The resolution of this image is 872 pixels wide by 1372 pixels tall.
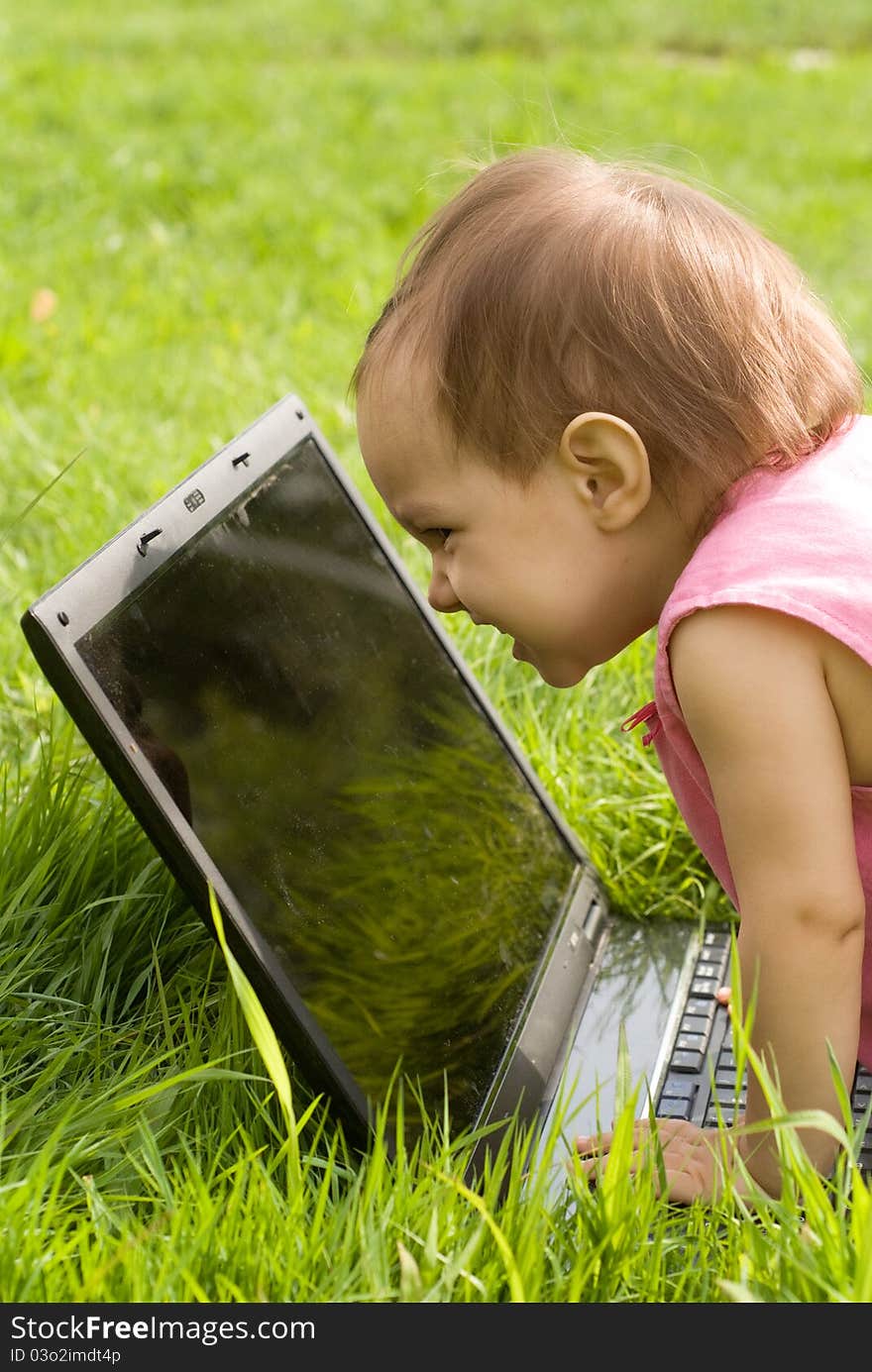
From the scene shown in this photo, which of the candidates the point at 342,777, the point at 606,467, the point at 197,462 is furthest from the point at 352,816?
the point at 197,462

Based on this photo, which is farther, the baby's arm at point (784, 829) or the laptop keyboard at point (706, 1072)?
the laptop keyboard at point (706, 1072)

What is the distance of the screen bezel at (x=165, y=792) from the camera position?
1.37m

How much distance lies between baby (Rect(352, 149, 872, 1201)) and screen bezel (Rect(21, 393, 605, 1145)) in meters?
0.16

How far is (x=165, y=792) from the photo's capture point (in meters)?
1.40

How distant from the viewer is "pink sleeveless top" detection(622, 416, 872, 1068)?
1378mm

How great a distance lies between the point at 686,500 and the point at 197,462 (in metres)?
1.73

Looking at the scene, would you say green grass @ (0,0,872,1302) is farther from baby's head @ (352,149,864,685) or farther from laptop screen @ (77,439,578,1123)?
baby's head @ (352,149,864,685)

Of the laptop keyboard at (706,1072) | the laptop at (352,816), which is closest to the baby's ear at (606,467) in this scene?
the laptop at (352,816)

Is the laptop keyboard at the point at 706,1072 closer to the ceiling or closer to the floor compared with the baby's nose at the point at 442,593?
closer to the floor

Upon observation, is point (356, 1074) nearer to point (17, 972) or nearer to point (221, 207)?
point (17, 972)

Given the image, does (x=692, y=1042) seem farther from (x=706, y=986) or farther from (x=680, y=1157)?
(x=680, y=1157)

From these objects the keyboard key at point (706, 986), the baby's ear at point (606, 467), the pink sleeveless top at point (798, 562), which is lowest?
the keyboard key at point (706, 986)

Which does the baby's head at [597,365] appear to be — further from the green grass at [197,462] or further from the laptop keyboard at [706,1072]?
the laptop keyboard at [706,1072]

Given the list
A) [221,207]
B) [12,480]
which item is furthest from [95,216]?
[12,480]
